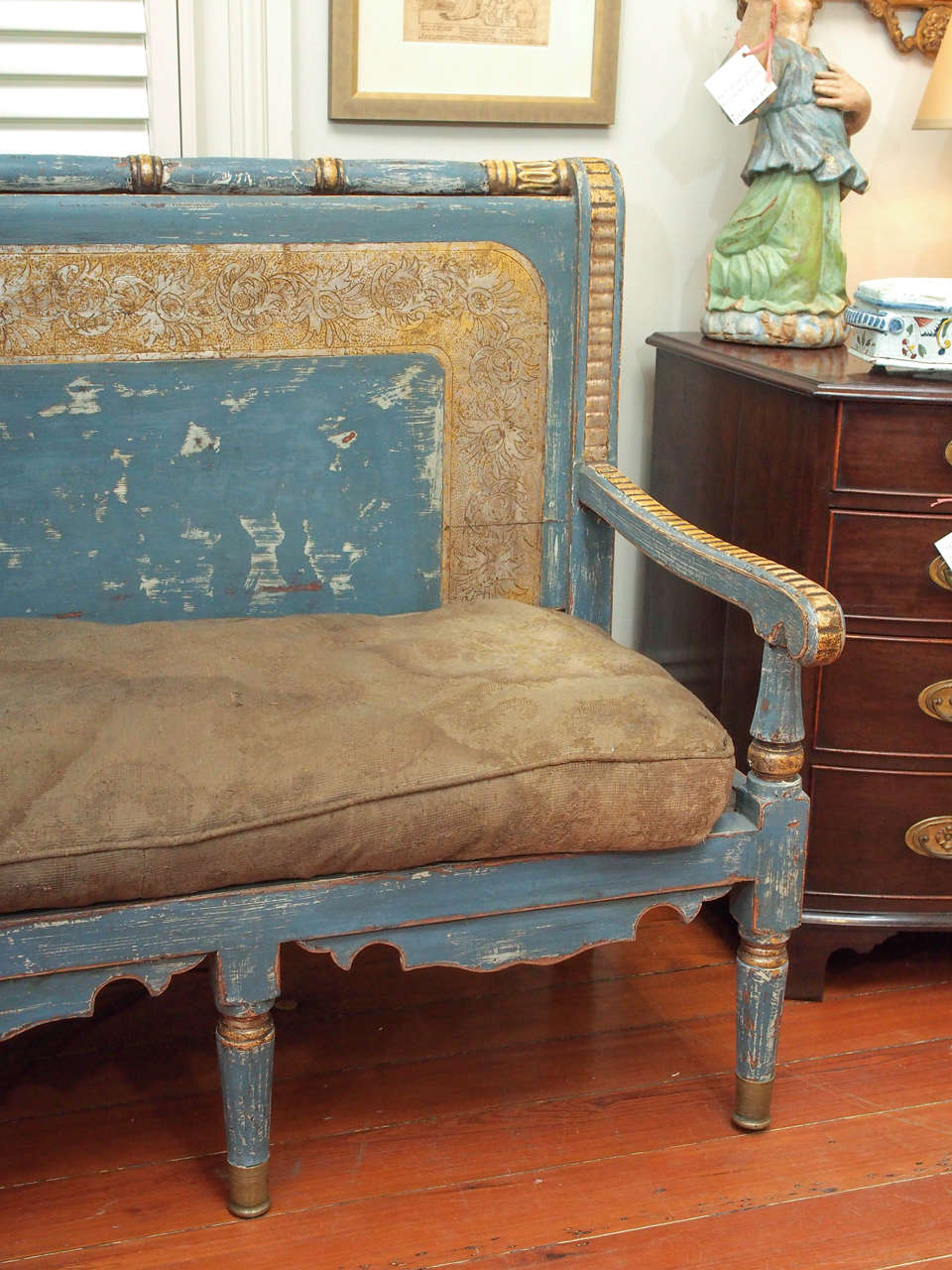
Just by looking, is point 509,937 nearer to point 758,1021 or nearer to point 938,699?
point 758,1021

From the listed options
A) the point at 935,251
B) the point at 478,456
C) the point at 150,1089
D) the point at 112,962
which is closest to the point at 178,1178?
the point at 150,1089

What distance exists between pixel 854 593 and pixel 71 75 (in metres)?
1.25

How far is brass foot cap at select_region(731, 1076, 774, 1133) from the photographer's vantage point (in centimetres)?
150

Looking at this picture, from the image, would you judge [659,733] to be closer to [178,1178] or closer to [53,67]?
[178,1178]

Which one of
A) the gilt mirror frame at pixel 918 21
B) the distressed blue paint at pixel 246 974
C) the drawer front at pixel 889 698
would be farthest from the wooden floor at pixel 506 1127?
the gilt mirror frame at pixel 918 21

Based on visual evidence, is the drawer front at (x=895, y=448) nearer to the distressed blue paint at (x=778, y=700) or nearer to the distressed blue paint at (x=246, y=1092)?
the distressed blue paint at (x=778, y=700)

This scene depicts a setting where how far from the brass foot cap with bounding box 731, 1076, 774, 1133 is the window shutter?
1474mm

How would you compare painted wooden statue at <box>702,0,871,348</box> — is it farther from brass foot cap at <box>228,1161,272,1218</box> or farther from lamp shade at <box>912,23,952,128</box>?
brass foot cap at <box>228,1161,272,1218</box>

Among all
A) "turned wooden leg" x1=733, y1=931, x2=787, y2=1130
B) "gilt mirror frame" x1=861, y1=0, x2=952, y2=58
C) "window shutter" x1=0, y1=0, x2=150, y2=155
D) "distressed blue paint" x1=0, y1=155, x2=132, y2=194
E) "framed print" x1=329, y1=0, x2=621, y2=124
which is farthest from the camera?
"gilt mirror frame" x1=861, y1=0, x2=952, y2=58

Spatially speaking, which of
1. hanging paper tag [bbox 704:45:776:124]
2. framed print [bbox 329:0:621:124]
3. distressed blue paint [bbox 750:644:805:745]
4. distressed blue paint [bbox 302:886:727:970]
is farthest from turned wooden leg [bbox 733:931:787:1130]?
framed print [bbox 329:0:621:124]

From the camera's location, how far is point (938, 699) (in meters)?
1.68

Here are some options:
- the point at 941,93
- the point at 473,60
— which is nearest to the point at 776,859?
the point at 941,93

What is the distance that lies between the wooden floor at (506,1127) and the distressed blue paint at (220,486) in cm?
55

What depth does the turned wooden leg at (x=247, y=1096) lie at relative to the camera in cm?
130
